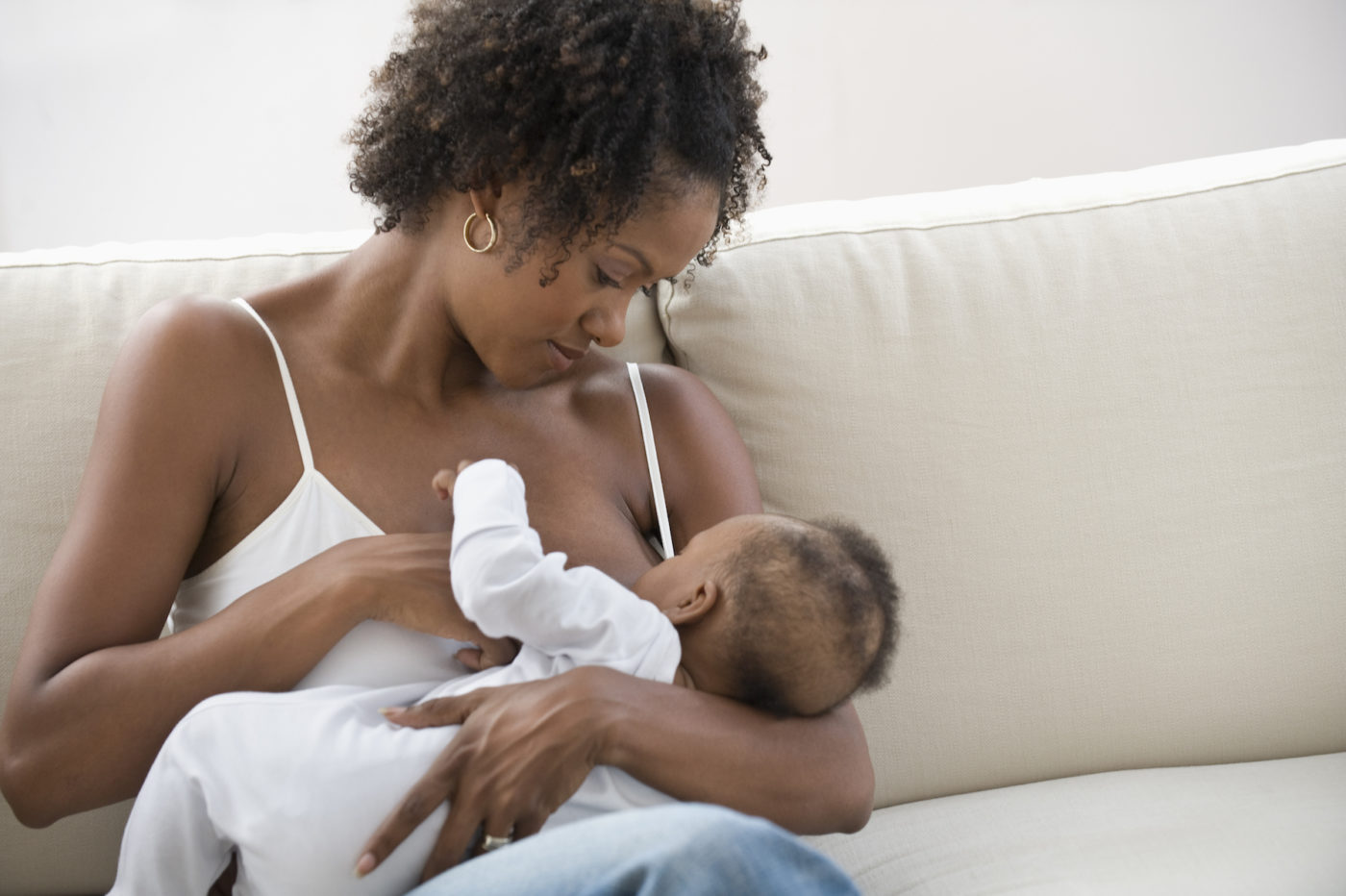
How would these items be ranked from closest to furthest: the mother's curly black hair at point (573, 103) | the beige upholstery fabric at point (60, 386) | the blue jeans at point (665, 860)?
the blue jeans at point (665, 860)
the mother's curly black hair at point (573, 103)
the beige upholstery fabric at point (60, 386)

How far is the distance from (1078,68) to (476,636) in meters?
1.86

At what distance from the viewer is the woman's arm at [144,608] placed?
113 centimetres

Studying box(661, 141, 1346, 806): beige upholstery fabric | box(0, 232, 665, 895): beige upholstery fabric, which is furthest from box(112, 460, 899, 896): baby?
box(0, 232, 665, 895): beige upholstery fabric

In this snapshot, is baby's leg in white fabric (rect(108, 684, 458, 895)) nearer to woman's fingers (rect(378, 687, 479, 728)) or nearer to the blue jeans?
woman's fingers (rect(378, 687, 479, 728))

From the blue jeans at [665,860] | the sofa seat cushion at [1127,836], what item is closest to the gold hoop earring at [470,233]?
the blue jeans at [665,860]

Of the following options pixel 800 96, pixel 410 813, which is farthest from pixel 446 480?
pixel 800 96

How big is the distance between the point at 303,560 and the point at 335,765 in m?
0.32

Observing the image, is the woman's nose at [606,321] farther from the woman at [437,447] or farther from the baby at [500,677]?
the baby at [500,677]

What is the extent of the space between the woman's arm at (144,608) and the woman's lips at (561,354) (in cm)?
27

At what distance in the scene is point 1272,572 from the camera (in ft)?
5.53

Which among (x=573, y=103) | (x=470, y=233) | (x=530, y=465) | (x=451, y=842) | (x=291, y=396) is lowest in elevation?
(x=451, y=842)

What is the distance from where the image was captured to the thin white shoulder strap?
1.51 metres

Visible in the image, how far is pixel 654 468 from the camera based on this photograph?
1.53 metres

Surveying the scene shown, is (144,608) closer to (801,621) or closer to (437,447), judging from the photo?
(437,447)
